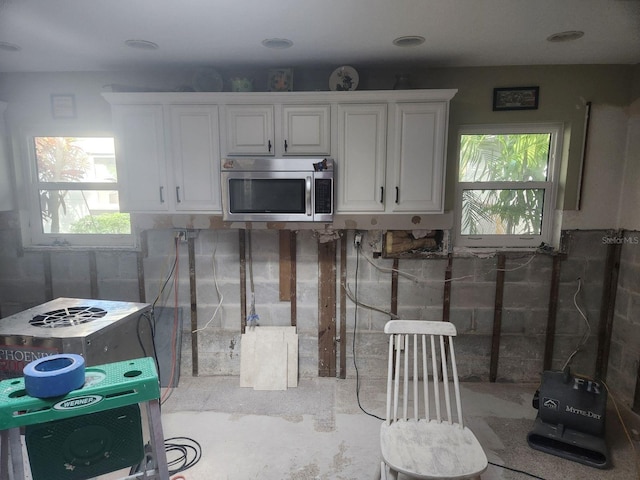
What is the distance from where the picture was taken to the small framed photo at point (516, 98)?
8.41 ft

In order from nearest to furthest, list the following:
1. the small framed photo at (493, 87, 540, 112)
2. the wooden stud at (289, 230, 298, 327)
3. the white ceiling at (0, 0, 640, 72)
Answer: the white ceiling at (0, 0, 640, 72)
the small framed photo at (493, 87, 540, 112)
the wooden stud at (289, 230, 298, 327)

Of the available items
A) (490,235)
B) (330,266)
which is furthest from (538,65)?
(330,266)

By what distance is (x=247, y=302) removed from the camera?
288 cm

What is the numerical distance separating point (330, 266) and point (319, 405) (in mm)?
1030

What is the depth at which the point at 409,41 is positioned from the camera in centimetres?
213

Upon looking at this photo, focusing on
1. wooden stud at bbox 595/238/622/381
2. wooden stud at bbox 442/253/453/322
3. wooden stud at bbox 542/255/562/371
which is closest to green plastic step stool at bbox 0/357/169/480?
wooden stud at bbox 442/253/453/322

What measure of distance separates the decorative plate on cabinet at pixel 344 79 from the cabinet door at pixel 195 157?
33.3 inches

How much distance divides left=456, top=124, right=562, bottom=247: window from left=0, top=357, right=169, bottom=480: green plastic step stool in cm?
243

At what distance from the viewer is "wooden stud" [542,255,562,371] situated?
107 inches

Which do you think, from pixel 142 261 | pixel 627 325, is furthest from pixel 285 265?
pixel 627 325

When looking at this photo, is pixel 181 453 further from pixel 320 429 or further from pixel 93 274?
pixel 93 274

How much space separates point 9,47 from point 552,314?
4.23 metres

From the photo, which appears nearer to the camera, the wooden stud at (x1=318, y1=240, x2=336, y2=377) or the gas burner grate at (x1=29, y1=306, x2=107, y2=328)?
the gas burner grate at (x1=29, y1=306, x2=107, y2=328)

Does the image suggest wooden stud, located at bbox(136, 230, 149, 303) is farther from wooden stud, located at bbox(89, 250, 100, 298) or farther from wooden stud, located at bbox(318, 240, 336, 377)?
wooden stud, located at bbox(318, 240, 336, 377)
